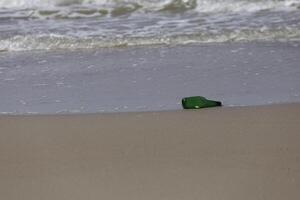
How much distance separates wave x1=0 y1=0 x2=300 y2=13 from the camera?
27.7ft

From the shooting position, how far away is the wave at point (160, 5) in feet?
27.7

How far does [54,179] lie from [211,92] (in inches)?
73.5

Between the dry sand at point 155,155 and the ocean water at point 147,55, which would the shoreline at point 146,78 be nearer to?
the ocean water at point 147,55

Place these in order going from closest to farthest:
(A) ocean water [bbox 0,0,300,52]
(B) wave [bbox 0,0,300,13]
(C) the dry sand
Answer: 1. (C) the dry sand
2. (A) ocean water [bbox 0,0,300,52]
3. (B) wave [bbox 0,0,300,13]

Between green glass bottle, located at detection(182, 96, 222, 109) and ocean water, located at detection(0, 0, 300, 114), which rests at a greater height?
green glass bottle, located at detection(182, 96, 222, 109)

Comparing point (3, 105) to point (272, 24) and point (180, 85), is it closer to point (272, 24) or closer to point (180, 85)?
point (180, 85)

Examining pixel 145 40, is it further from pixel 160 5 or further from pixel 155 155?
pixel 155 155

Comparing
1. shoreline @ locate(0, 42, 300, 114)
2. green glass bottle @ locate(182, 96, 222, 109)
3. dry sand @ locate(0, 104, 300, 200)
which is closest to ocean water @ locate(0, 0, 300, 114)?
shoreline @ locate(0, 42, 300, 114)

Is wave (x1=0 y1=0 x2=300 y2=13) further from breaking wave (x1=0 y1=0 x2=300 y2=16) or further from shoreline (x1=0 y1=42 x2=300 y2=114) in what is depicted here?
shoreline (x1=0 y1=42 x2=300 y2=114)

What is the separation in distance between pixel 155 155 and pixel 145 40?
3.29 meters

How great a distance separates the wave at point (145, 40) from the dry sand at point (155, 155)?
7.76 feet

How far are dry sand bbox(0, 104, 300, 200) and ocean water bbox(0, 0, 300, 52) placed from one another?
248 cm

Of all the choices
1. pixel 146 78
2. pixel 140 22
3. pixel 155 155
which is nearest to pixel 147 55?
pixel 146 78

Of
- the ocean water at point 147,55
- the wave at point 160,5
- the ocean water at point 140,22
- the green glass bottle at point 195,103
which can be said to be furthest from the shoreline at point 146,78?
the wave at point 160,5
